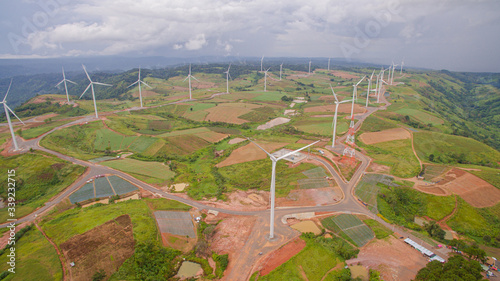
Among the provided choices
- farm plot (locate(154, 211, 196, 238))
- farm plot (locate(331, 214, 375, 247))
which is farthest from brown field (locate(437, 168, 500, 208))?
farm plot (locate(154, 211, 196, 238))

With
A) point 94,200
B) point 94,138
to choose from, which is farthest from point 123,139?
point 94,200

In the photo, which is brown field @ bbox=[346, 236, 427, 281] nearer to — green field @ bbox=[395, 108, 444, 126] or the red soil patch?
the red soil patch

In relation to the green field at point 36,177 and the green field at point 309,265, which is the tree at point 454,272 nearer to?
the green field at point 309,265

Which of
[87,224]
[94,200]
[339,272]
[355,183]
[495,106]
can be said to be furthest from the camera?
[495,106]

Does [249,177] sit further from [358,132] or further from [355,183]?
[358,132]

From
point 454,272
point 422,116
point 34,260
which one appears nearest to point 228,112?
point 422,116

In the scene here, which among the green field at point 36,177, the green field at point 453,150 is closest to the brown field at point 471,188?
the green field at point 453,150
